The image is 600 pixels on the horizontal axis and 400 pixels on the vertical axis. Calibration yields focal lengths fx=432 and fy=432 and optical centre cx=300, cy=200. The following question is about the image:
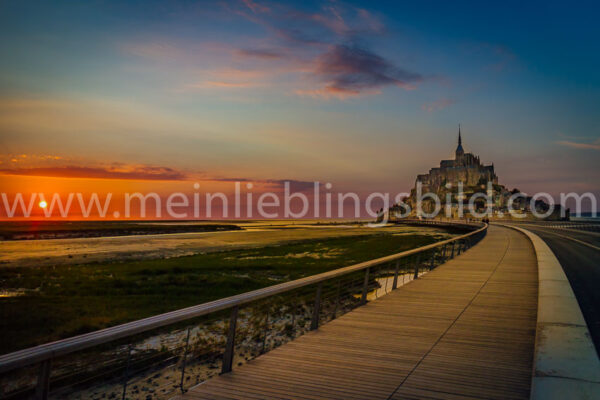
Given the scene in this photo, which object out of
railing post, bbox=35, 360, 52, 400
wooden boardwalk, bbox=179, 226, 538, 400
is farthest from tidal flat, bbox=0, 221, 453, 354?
railing post, bbox=35, 360, 52, 400

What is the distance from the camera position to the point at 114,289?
69.9 ft

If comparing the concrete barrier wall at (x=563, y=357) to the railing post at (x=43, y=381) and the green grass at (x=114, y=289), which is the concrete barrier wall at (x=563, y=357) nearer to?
the railing post at (x=43, y=381)

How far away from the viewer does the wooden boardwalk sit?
15.3 feet

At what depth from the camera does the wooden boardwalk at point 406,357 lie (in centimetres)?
465

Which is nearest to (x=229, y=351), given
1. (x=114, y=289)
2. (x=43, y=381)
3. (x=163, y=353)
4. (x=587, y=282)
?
(x=43, y=381)

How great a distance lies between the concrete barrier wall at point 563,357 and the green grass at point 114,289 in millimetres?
12748

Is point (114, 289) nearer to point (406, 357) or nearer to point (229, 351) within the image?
Answer: point (229, 351)

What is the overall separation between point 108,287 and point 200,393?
19476 millimetres

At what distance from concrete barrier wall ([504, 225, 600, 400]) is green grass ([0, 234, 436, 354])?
41.8ft

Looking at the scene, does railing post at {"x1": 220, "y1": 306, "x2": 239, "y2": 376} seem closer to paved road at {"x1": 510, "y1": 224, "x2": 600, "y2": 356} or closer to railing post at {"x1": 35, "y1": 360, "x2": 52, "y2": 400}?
railing post at {"x1": 35, "y1": 360, "x2": 52, "y2": 400}

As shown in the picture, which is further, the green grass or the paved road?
the green grass

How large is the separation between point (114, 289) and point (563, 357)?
20.5 meters

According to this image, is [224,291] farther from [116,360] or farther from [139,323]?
[139,323]

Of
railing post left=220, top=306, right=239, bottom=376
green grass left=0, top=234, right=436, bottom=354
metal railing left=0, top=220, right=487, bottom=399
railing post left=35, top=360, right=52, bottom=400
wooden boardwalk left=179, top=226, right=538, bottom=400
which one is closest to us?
railing post left=35, top=360, right=52, bottom=400
